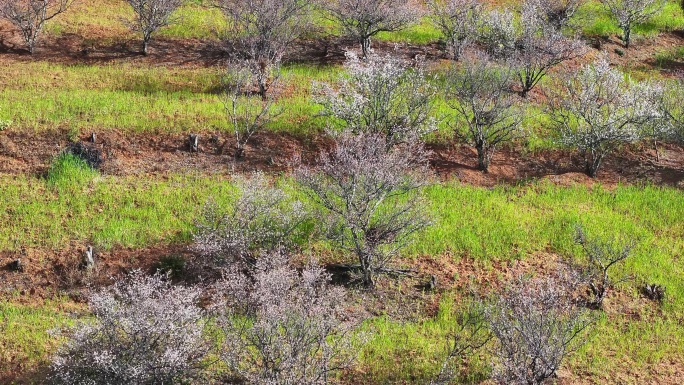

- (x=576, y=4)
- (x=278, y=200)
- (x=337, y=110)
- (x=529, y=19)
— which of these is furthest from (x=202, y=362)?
(x=576, y=4)

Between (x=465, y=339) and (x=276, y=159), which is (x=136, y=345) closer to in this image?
(x=465, y=339)

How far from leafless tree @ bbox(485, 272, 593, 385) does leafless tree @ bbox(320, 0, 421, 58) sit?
49.8 ft

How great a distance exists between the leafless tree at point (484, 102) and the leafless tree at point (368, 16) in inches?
236

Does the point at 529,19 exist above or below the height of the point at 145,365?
above

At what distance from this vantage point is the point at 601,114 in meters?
21.1

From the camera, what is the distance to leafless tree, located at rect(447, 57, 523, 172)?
1980 cm

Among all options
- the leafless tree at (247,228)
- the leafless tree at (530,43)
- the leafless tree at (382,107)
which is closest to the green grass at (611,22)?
the leafless tree at (530,43)

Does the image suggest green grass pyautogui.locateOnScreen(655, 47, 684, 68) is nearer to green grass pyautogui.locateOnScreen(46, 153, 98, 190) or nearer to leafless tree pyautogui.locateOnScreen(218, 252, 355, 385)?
leafless tree pyautogui.locateOnScreen(218, 252, 355, 385)

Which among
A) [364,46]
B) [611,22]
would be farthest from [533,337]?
[611,22]

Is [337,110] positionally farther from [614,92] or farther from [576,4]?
[576,4]

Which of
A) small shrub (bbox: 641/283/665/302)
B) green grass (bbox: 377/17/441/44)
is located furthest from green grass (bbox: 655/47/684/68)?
small shrub (bbox: 641/283/665/302)

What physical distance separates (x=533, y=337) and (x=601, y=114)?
1190 centimetres

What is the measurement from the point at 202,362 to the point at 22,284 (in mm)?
5210

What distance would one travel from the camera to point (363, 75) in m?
20.0
